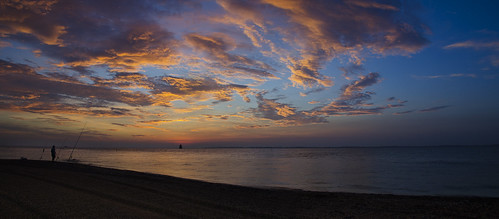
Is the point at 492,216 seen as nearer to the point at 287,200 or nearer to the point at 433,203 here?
the point at 433,203

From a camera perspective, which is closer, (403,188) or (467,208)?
(467,208)

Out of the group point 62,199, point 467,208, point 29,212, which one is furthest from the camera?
point 467,208

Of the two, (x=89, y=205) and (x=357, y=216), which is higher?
(x=89, y=205)

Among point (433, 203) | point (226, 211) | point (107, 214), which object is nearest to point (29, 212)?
point (107, 214)

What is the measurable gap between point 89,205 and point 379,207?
38.5 ft

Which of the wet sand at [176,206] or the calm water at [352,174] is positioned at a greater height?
the wet sand at [176,206]

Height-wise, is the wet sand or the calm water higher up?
the wet sand

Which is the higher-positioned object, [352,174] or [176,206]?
[176,206]

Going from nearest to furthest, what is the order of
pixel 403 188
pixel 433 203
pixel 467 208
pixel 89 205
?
pixel 89 205, pixel 467 208, pixel 433 203, pixel 403 188

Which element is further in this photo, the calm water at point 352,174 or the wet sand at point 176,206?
the calm water at point 352,174

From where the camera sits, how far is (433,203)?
12.7 metres

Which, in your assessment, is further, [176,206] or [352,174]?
[352,174]

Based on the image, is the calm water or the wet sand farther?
the calm water

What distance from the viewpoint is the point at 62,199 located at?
10.5m
